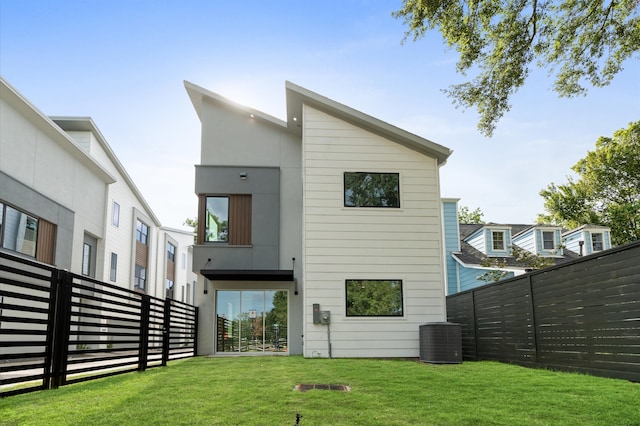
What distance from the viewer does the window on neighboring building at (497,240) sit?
20.9m

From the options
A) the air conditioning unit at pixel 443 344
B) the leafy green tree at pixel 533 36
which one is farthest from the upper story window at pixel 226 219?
the leafy green tree at pixel 533 36

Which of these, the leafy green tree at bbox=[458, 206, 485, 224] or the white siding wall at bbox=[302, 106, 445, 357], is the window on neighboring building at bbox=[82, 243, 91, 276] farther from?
the leafy green tree at bbox=[458, 206, 485, 224]

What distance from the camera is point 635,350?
19.9 ft

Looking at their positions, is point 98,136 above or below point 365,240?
above

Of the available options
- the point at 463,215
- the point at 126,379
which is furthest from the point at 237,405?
the point at 463,215

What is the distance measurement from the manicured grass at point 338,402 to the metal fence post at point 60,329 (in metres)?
0.22

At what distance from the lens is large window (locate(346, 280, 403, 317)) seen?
1234 cm

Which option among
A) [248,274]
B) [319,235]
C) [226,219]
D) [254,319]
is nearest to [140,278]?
[226,219]

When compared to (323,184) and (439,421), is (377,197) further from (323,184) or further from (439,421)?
(439,421)

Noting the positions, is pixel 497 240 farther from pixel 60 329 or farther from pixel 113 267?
pixel 60 329

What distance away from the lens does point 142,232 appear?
27.2 meters

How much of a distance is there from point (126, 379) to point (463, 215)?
3806 centimetres

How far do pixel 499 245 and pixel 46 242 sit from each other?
16577mm

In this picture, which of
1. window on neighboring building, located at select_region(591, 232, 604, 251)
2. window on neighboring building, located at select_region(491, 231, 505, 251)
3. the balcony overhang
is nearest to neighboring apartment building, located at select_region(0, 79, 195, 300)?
the balcony overhang
